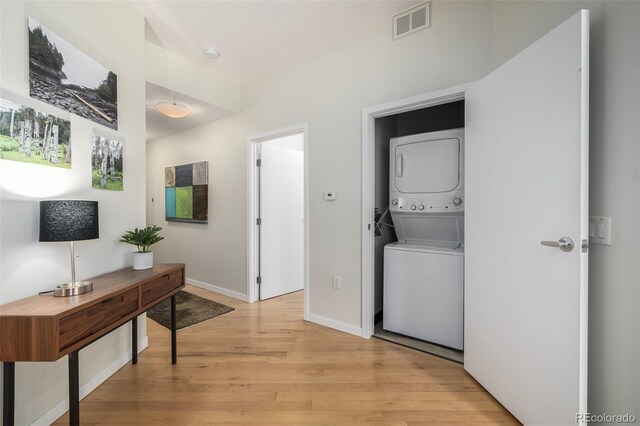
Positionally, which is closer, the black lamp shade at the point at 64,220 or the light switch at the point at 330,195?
the black lamp shade at the point at 64,220

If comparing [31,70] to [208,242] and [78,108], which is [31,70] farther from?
[208,242]

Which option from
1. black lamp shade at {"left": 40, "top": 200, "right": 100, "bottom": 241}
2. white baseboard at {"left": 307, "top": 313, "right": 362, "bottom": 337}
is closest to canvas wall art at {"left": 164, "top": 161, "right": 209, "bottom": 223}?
white baseboard at {"left": 307, "top": 313, "right": 362, "bottom": 337}

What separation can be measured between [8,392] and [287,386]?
4.41ft

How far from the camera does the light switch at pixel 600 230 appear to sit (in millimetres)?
1229

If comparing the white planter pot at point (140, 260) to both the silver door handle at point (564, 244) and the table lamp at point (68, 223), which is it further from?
the silver door handle at point (564, 244)

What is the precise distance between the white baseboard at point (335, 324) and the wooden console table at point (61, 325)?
65.2 inches

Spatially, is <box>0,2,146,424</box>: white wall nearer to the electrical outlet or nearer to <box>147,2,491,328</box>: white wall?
<box>147,2,491,328</box>: white wall

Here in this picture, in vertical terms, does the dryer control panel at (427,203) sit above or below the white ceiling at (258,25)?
below

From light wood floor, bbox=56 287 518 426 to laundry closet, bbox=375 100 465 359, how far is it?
0.26 metres

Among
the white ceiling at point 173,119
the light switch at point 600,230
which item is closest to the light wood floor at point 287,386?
the light switch at point 600,230

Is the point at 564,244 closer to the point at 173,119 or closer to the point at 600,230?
the point at 600,230

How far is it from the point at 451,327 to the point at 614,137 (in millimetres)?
1631

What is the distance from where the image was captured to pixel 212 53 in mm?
2754

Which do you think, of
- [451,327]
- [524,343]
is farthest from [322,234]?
[524,343]
